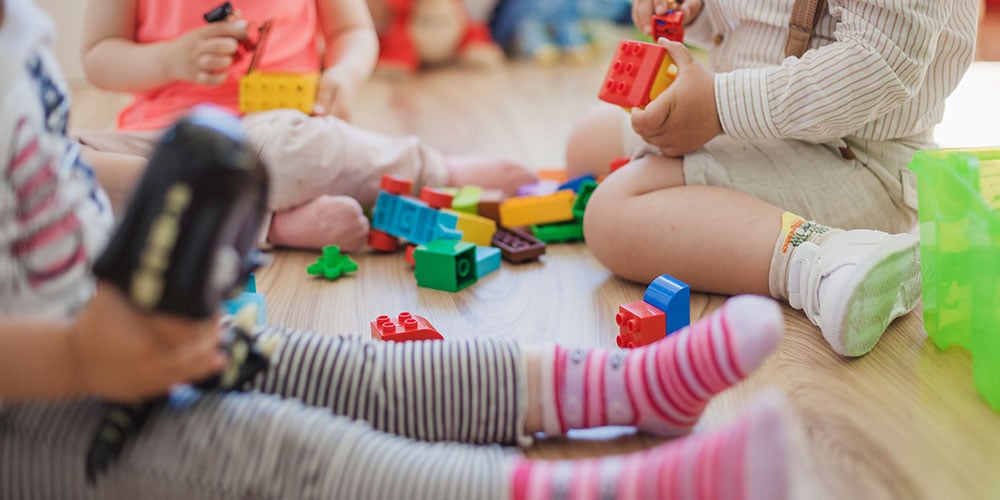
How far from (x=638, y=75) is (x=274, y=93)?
1.57 ft

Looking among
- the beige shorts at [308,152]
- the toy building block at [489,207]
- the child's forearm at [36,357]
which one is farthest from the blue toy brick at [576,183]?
the child's forearm at [36,357]

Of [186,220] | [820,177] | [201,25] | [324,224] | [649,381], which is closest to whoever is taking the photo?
[186,220]

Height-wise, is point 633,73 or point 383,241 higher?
point 633,73

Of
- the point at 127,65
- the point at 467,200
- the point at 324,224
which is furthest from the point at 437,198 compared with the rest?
the point at 127,65

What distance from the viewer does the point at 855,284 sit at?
79 cm

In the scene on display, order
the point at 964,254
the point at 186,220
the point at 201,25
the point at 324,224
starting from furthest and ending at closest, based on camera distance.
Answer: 1. the point at 201,25
2. the point at 324,224
3. the point at 964,254
4. the point at 186,220

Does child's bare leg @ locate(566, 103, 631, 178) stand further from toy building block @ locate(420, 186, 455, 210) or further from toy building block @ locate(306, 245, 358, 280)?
toy building block @ locate(306, 245, 358, 280)

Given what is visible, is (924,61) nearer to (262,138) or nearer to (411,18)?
Answer: (262,138)

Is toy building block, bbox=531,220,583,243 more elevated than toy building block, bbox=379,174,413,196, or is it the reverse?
toy building block, bbox=379,174,413,196

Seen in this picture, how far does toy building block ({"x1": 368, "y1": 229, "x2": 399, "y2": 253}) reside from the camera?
1.17 metres

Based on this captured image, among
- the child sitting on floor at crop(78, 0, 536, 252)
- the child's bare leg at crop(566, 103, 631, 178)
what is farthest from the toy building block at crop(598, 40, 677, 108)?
the child sitting on floor at crop(78, 0, 536, 252)

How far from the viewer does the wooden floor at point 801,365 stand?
0.66 metres

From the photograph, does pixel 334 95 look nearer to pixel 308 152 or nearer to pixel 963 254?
pixel 308 152

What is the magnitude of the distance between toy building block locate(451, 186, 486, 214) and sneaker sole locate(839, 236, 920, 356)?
514 millimetres
